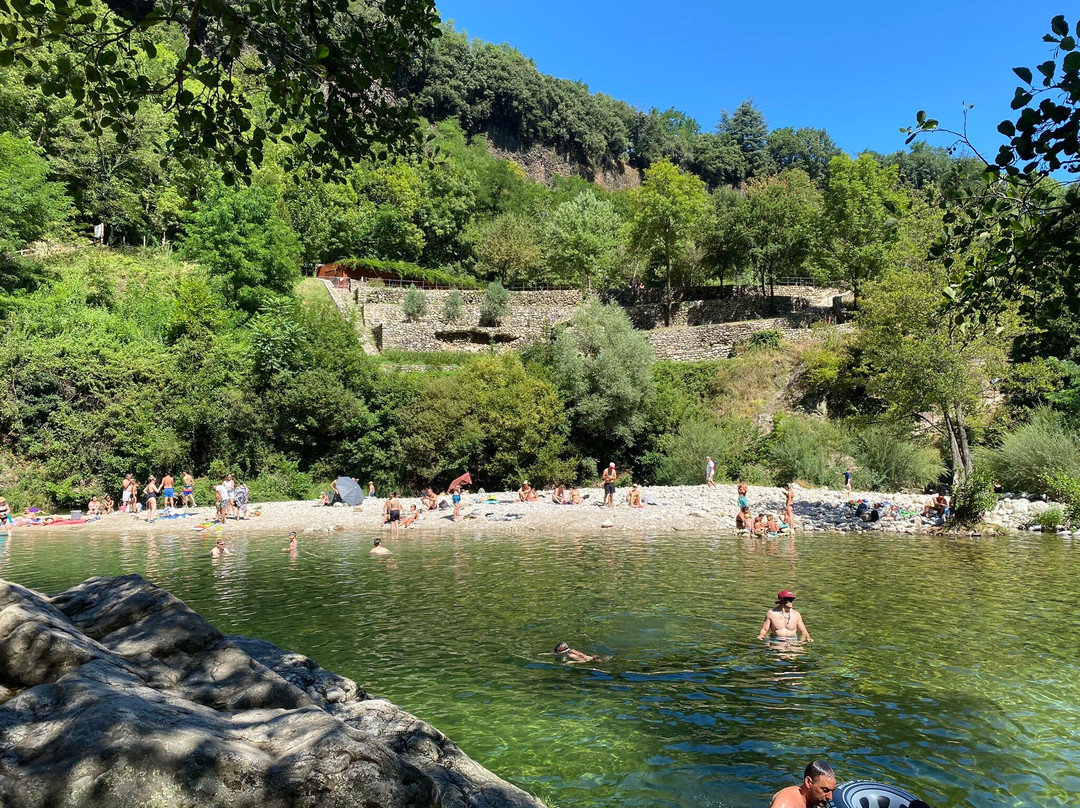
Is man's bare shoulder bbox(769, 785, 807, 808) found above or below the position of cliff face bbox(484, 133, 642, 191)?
below

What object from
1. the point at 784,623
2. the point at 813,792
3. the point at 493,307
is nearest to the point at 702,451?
the point at 493,307

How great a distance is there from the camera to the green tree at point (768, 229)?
1809 inches

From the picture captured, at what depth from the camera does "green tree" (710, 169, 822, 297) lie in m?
45.9

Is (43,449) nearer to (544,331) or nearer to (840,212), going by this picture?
(544,331)

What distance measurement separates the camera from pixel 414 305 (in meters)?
42.6

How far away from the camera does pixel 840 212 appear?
141 feet

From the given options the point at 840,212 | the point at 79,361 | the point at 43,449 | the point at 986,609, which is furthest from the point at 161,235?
the point at 986,609

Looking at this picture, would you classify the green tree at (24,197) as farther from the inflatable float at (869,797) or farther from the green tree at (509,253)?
the inflatable float at (869,797)

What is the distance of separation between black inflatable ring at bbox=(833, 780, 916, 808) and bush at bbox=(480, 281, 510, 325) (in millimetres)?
40583

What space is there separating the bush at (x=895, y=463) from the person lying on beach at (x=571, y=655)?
2200 cm

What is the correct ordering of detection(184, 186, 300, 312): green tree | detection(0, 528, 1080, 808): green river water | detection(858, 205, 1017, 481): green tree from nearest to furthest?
1. detection(0, 528, 1080, 808): green river water
2. detection(858, 205, 1017, 481): green tree
3. detection(184, 186, 300, 312): green tree

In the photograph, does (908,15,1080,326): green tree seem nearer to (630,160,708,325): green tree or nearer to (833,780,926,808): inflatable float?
(833,780,926,808): inflatable float

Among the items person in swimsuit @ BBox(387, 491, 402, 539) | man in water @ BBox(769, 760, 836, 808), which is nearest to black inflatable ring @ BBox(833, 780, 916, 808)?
man in water @ BBox(769, 760, 836, 808)

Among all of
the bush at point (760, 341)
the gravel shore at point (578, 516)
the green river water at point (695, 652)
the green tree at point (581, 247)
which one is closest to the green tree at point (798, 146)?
the green tree at point (581, 247)
